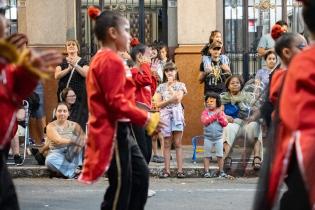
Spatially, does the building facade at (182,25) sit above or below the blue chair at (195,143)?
above

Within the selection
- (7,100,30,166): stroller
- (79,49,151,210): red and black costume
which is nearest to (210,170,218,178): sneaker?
(7,100,30,166): stroller

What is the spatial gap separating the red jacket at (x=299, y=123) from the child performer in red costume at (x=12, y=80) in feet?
4.09

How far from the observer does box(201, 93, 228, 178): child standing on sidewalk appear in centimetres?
1316

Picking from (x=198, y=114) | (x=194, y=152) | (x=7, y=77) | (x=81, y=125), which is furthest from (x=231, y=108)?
(x=7, y=77)

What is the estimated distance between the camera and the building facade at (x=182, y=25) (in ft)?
52.4

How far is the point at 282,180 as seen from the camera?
4.90m

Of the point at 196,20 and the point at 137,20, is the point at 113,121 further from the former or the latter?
the point at 137,20

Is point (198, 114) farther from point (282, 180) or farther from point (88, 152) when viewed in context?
point (282, 180)

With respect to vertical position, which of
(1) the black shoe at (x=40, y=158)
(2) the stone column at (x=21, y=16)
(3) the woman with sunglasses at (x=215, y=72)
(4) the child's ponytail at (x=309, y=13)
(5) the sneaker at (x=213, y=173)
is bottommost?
(5) the sneaker at (x=213, y=173)

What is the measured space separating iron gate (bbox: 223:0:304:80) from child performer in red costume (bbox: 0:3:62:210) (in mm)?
10967

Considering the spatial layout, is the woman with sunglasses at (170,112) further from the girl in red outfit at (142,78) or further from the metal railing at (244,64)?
the metal railing at (244,64)

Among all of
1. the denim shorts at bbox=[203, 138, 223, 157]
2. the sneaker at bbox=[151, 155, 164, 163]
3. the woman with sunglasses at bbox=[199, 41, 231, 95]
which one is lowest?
the sneaker at bbox=[151, 155, 164, 163]

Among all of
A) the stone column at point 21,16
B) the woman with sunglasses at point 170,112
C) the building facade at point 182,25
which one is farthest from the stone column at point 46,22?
the woman with sunglasses at point 170,112

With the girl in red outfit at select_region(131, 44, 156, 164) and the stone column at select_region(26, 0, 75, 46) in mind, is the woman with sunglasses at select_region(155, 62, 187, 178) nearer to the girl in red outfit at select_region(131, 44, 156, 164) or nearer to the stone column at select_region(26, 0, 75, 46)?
the girl in red outfit at select_region(131, 44, 156, 164)
